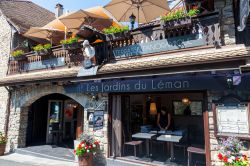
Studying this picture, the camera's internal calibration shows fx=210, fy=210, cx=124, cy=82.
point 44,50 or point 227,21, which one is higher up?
point 44,50

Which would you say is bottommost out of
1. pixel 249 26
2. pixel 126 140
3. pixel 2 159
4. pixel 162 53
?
pixel 2 159

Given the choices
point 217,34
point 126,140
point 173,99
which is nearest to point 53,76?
point 126,140

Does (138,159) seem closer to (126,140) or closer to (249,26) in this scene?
(126,140)

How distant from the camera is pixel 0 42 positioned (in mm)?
12961

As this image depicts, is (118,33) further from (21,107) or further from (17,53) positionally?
(21,107)

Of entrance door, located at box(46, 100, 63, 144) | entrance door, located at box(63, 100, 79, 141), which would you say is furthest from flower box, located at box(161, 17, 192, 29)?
entrance door, located at box(46, 100, 63, 144)

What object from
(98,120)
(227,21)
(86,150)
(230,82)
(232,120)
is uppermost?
(227,21)

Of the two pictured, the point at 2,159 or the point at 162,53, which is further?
the point at 2,159

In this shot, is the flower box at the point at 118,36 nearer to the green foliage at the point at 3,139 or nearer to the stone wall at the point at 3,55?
the stone wall at the point at 3,55

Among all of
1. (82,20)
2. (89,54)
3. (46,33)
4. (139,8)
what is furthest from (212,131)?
(46,33)

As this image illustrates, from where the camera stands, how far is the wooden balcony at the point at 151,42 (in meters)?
6.45

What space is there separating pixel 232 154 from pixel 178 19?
13.8 feet

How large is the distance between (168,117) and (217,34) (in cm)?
382

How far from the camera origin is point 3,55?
12.6m
